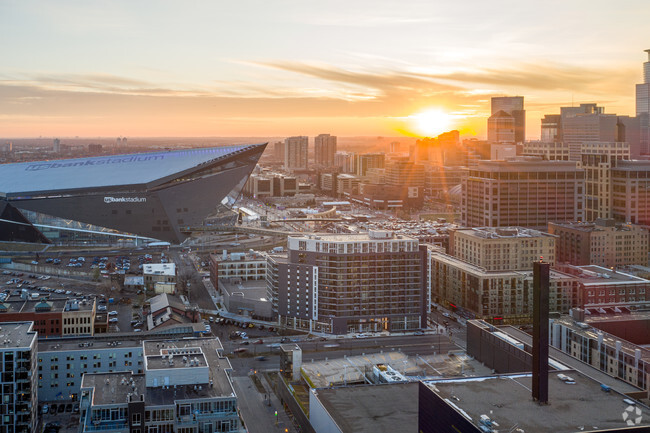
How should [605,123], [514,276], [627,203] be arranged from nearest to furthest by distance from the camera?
1. [514,276]
2. [627,203]
3. [605,123]

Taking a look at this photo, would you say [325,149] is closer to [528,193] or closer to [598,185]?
[598,185]

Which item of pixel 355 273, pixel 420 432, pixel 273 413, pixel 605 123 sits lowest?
pixel 273 413

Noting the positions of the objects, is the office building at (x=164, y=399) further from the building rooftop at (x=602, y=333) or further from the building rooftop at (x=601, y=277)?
the building rooftop at (x=601, y=277)

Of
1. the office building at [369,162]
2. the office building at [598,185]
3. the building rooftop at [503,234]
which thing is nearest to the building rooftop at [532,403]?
the building rooftop at [503,234]

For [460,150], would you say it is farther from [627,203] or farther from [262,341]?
[262,341]

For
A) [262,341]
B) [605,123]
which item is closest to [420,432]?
[262,341]

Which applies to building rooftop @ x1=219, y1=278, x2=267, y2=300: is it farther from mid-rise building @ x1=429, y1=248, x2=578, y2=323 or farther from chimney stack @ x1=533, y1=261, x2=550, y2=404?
chimney stack @ x1=533, y1=261, x2=550, y2=404

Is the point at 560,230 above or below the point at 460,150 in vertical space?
below
